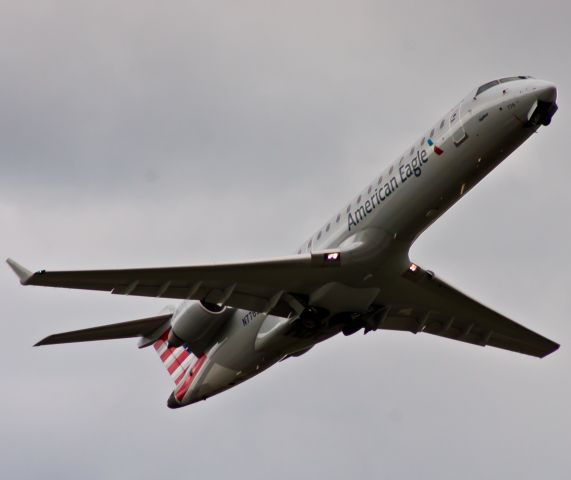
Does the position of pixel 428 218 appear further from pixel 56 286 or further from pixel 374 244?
pixel 56 286

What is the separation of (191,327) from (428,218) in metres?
7.82

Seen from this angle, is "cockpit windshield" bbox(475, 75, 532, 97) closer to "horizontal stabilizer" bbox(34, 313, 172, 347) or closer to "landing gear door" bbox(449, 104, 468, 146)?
"landing gear door" bbox(449, 104, 468, 146)

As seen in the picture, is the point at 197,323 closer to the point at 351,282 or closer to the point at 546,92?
the point at 351,282

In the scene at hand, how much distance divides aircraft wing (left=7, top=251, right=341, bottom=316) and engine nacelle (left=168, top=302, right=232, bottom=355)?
5.73ft

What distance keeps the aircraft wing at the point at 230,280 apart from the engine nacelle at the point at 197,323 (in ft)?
5.73

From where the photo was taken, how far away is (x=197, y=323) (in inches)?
1271

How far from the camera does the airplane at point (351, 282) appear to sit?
27141mm

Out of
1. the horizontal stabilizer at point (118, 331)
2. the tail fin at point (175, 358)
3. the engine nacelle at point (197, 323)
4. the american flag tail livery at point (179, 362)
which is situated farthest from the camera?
the tail fin at point (175, 358)

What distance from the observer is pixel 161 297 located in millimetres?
29031

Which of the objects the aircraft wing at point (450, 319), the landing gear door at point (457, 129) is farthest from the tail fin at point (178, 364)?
the landing gear door at point (457, 129)

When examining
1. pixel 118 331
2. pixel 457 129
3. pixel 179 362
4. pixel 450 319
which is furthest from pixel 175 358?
pixel 457 129

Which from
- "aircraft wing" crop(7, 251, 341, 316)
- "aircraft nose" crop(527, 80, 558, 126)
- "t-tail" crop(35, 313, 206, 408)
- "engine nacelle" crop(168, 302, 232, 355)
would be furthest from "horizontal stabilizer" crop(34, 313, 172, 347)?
"aircraft nose" crop(527, 80, 558, 126)

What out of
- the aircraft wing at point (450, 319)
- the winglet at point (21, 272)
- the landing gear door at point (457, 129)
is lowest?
the winglet at point (21, 272)

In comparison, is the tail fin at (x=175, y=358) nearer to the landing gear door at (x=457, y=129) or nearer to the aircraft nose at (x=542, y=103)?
the landing gear door at (x=457, y=129)
